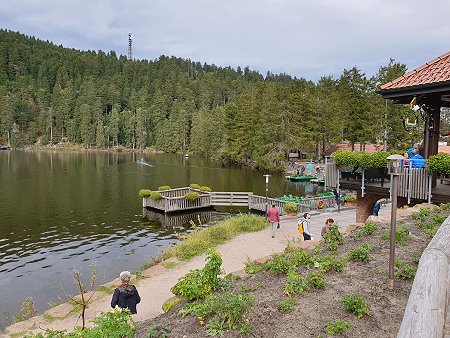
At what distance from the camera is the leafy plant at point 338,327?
4.71 meters

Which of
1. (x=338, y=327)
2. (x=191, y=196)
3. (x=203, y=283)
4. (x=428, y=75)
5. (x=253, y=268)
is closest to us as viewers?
(x=338, y=327)

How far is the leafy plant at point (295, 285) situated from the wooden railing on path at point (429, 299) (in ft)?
11.2

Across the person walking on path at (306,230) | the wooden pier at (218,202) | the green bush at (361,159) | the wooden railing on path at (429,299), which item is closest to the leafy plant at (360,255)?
the green bush at (361,159)

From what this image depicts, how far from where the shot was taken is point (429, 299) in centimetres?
234

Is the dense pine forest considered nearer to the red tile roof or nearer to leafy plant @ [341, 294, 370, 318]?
the red tile roof

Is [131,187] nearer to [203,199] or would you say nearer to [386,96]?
[203,199]

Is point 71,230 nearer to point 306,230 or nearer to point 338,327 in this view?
point 306,230

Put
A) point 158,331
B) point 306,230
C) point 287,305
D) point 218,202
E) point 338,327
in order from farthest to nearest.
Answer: point 218,202
point 306,230
point 287,305
point 158,331
point 338,327

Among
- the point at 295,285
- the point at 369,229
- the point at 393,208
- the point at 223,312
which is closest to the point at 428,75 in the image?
the point at 369,229

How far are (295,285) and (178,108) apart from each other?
113515 mm

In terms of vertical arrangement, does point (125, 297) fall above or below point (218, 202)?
above

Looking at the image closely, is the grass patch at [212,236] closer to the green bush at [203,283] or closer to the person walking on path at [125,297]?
the person walking on path at [125,297]

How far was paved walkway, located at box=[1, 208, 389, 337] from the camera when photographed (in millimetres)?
9211

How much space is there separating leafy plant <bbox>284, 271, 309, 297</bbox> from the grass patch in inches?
219
